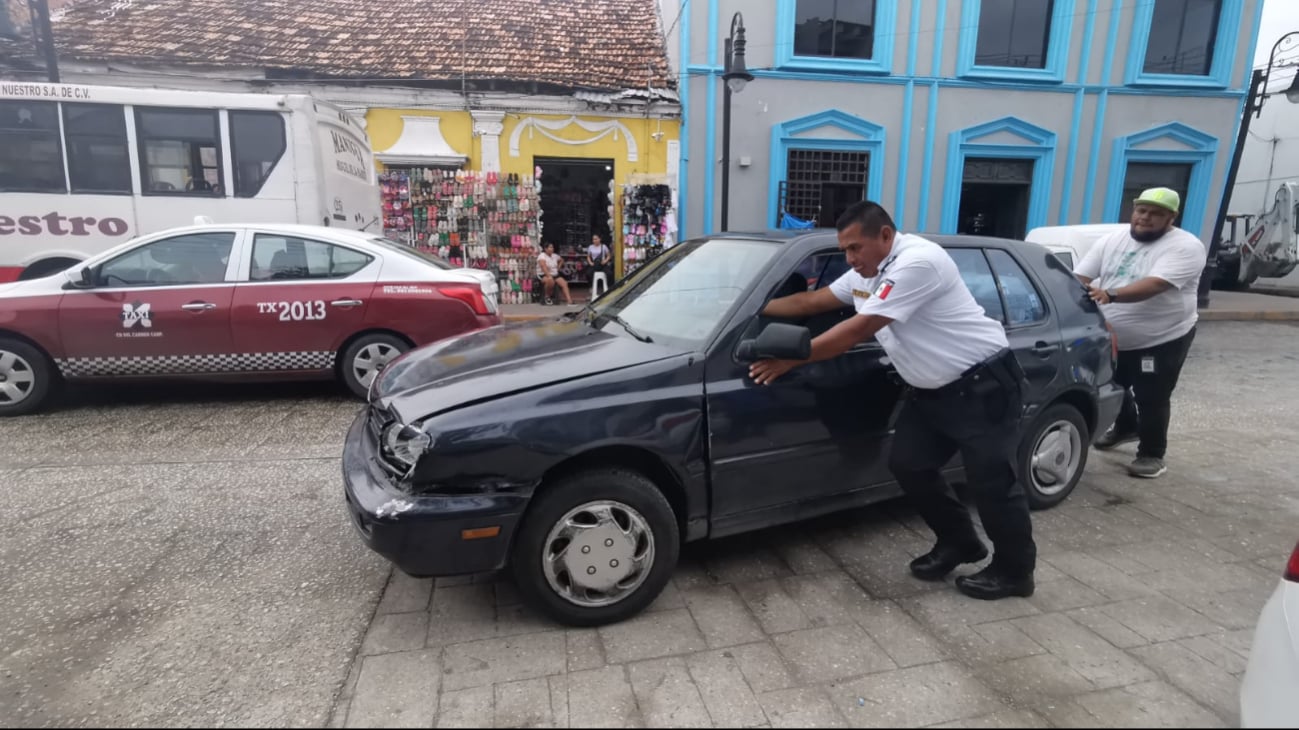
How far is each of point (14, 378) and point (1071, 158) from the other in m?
16.5

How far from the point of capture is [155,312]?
5434mm

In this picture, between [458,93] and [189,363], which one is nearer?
[189,363]

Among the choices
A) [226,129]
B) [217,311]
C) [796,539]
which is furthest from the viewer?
[226,129]

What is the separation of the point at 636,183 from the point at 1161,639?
11198 millimetres

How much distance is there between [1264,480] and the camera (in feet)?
14.6

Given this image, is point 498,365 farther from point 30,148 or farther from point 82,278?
point 30,148

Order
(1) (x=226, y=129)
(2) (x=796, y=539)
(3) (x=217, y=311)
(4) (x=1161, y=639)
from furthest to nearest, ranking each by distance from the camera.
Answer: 1. (1) (x=226, y=129)
2. (3) (x=217, y=311)
3. (2) (x=796, y=539)
4. (4) (x=1161, y=639)

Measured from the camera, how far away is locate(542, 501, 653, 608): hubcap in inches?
102

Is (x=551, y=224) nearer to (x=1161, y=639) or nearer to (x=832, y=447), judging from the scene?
(x=832, y=447)

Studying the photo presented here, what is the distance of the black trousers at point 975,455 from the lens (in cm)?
278

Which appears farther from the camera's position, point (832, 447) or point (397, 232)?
point (397, 232)

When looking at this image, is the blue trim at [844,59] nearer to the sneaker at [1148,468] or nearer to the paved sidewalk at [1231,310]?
the paved sidewalk at [1231,310]

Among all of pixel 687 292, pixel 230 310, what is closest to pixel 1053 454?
pixel 687 292

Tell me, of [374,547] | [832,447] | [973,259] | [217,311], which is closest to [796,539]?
[832,447]
